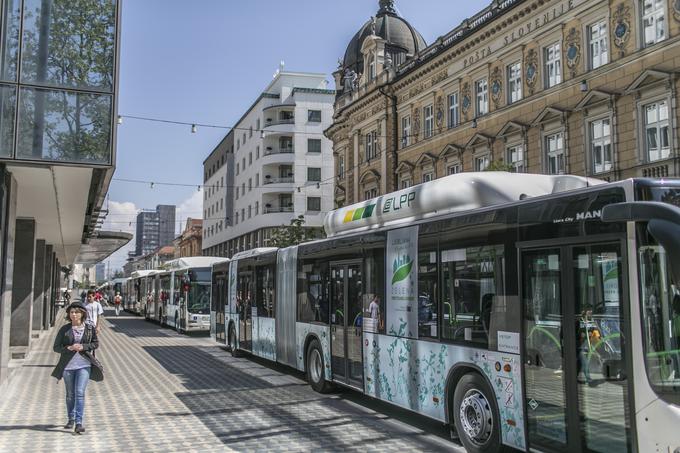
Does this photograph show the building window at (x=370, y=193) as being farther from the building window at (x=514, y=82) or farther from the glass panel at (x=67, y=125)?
the glass panel at (x=67, y=125)

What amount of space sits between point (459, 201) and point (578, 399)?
3312 millimetres

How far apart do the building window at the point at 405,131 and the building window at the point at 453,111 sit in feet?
14.0

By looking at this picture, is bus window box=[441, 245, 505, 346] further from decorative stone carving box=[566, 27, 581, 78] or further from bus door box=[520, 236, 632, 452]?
decorative stone carving box=[566, 27, 581, 78]

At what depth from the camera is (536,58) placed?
27.1 meters

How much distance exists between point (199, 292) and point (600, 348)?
24.7 m

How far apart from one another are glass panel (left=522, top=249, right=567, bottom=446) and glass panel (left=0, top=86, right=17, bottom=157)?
821 cm

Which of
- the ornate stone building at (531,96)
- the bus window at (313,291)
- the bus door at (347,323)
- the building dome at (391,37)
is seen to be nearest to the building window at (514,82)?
the ornate stone building at (531,96)

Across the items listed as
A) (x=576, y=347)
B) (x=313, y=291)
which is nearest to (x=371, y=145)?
(x=313, y=291)

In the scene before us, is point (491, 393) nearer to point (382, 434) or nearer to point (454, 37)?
point (382, 434)

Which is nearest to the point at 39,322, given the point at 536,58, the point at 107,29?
the point at 107,29

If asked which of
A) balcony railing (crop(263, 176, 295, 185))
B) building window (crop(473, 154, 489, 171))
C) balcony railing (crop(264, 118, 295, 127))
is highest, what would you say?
balcony railing (crop(264, 118, 295, 127))

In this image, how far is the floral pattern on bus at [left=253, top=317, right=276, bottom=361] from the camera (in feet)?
49.8

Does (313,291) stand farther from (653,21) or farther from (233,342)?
(653,21)

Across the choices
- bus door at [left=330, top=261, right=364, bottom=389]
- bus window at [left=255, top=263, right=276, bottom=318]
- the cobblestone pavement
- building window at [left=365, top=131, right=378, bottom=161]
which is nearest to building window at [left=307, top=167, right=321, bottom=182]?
building window at [left=365, top=131, right=378, bottom=161]
